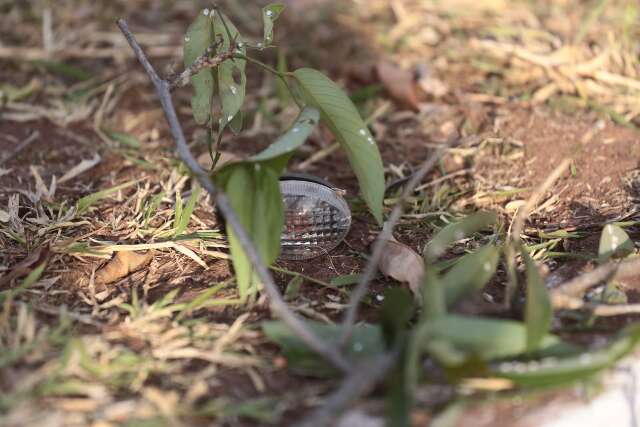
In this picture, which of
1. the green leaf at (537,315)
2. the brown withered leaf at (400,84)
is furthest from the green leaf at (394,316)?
the brown withered leaf at (400,84)

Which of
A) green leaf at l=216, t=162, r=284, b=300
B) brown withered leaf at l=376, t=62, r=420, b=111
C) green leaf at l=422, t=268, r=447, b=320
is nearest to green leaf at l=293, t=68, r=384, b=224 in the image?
green leaf at l=216, t=162, r=284, b=300

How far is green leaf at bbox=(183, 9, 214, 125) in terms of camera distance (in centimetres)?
125

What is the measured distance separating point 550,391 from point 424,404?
15cm

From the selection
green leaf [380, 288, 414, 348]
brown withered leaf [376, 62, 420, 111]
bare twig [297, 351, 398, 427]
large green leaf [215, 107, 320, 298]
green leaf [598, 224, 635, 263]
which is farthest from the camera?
brown withered leaf [376, 62, 420, 111]

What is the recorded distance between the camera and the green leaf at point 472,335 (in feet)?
2.77

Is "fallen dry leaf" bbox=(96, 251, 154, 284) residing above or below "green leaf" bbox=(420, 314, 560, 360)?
below

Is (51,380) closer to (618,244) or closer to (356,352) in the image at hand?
(356,352)

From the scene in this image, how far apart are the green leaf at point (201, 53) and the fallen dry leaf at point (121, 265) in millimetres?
247

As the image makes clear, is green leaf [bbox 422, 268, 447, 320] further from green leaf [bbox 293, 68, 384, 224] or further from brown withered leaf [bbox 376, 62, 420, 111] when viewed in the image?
brown withered leaf [bbox 376, 62, 420, 111]

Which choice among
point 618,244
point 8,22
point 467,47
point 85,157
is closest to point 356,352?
point 618,244

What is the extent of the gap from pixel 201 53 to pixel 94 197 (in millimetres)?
336

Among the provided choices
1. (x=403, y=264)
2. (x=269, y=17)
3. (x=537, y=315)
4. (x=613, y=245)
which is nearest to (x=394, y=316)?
(x=537, y=315)

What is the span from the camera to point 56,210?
1414 mm

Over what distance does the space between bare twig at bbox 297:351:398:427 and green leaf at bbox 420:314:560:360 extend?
55 mm
